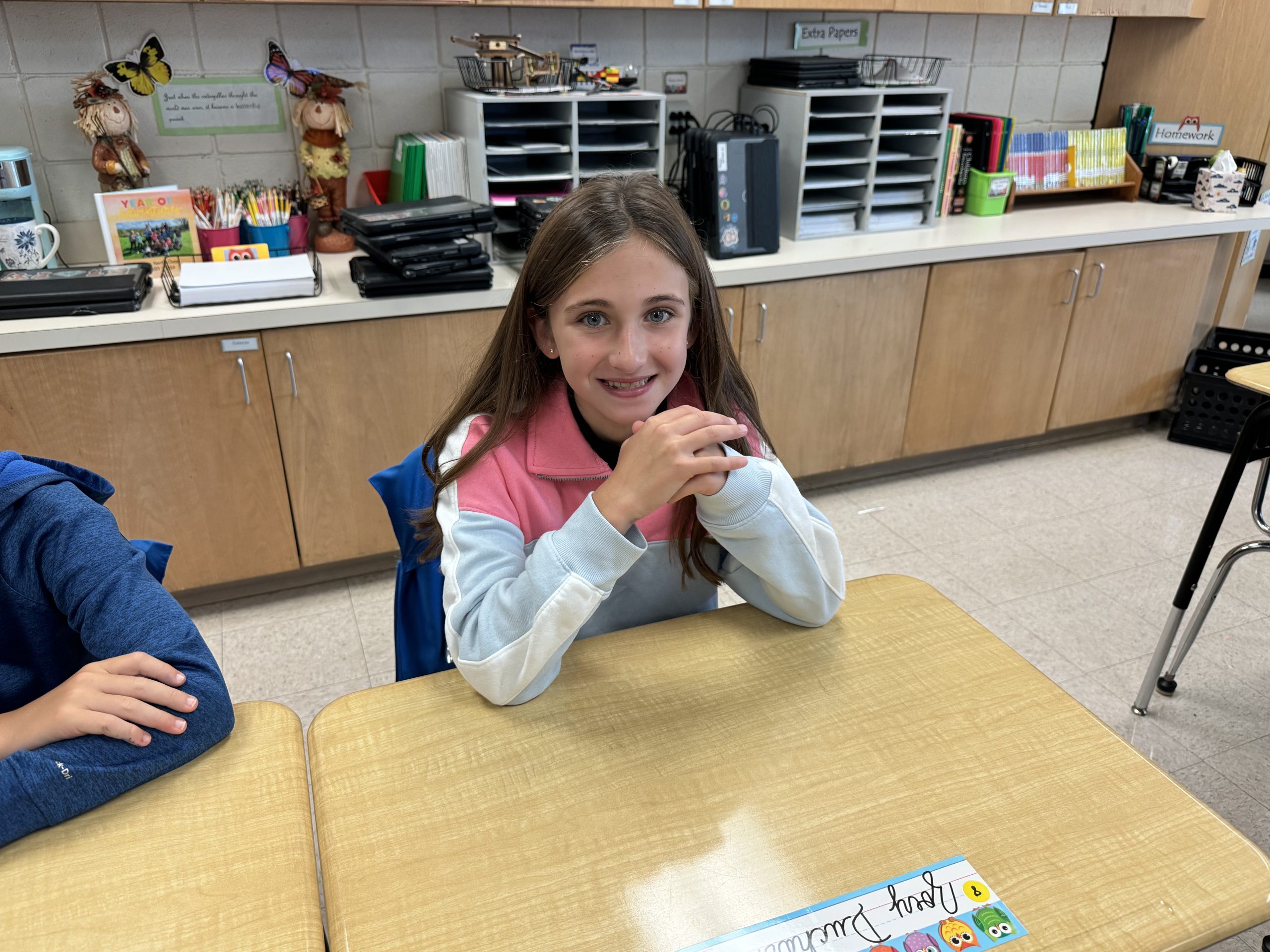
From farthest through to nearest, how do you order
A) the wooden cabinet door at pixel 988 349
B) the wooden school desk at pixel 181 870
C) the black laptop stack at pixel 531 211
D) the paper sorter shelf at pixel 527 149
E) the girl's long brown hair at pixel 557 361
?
the wooden cabinet door at pixel 988 349 → the paper sorter shelf at pixel 527 149 → the black laptop stack at pixel 531 211 → the girl's long brown hair at pixel 557 361 → the wooden school desk at pixel 181 870

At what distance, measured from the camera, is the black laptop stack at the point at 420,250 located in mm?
2156

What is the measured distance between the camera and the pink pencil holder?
2.40 metres

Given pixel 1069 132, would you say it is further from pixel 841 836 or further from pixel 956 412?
pixel 841 836

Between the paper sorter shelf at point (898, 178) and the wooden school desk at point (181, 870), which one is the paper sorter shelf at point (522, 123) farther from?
the wooden school desk at point (181, 870)

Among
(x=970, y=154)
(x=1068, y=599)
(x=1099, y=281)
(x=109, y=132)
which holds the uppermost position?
(x=109, y=132)

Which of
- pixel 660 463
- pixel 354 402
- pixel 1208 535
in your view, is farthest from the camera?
pixel 354 402

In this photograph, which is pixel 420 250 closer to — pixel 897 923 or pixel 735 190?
pixel 735 190

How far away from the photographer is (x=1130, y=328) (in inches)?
127

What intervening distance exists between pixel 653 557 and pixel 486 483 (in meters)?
0.25

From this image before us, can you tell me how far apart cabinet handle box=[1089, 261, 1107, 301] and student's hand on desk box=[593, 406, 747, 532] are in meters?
2.59

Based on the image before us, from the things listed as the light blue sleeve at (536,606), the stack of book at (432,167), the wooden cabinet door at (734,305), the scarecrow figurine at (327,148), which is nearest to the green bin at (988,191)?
the wooden cabinet door at (734,305)

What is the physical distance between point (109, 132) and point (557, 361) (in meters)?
1.73

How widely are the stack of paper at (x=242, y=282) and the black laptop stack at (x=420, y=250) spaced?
134 mm

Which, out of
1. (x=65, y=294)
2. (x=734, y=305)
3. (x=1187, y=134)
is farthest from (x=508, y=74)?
(x=1187, y=134)
